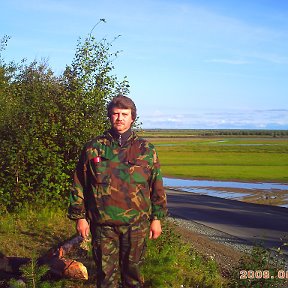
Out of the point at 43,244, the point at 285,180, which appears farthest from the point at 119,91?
the point at 285,180

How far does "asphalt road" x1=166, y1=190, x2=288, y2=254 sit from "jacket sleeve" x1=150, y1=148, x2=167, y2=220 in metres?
6.10

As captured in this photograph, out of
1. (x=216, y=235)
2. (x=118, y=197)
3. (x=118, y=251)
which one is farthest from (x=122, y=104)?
(x=216, y=235)

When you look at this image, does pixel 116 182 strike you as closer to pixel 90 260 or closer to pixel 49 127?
pixel 90 260

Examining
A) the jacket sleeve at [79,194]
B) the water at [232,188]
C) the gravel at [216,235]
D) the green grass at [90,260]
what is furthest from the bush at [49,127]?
the water at [232,188]

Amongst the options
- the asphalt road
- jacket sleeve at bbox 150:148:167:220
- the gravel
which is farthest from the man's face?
the asphalt road

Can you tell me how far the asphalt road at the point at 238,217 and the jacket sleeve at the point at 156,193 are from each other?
610 cm

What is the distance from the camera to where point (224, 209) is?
56.9 feet

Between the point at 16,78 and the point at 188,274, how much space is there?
6951mm

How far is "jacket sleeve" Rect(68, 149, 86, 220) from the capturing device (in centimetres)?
439

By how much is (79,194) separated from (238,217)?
11493 mm

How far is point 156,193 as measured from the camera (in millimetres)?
4480

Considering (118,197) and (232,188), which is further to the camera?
(232,188)

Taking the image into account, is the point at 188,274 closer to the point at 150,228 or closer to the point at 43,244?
the point at 43,244

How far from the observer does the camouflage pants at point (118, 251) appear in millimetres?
4383
